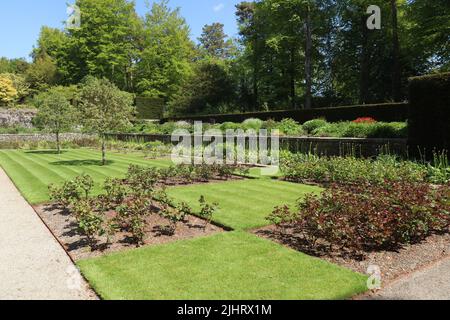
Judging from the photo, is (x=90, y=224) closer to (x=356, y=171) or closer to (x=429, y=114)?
(x=356, y=171)

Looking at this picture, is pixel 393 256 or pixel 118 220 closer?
pixel 393 256

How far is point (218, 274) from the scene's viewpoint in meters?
4.34

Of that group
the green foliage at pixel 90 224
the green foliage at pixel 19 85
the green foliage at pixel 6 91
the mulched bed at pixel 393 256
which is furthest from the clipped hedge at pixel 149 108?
the mulched bed at pixel 393 256

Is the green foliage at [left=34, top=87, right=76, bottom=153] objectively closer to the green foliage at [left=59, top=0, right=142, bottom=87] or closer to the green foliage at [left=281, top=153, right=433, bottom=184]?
the green foliage at [left=281, top=153, right=433, bottom=184]

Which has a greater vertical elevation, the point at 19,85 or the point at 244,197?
the point at 19,85

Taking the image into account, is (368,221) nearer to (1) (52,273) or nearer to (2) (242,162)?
(1) (52,273)

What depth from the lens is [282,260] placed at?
478 centimetres

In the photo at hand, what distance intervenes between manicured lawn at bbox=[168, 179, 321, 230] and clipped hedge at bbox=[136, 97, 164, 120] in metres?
30.7

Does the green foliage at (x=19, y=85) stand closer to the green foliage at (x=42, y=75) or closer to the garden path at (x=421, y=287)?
the green foliage at (x=42, y=75)

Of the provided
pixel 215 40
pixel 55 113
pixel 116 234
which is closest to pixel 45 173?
pixel 116 234

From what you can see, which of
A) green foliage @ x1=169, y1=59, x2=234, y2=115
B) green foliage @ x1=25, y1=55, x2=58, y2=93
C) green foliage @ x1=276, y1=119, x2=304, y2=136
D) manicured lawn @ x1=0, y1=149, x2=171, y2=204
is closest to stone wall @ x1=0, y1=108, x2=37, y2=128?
green foliage @ x1=25, y1=55, x2=58, y2=93

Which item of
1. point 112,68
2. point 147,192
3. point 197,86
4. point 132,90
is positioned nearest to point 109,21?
point 112,68

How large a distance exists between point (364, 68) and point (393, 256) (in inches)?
1139
